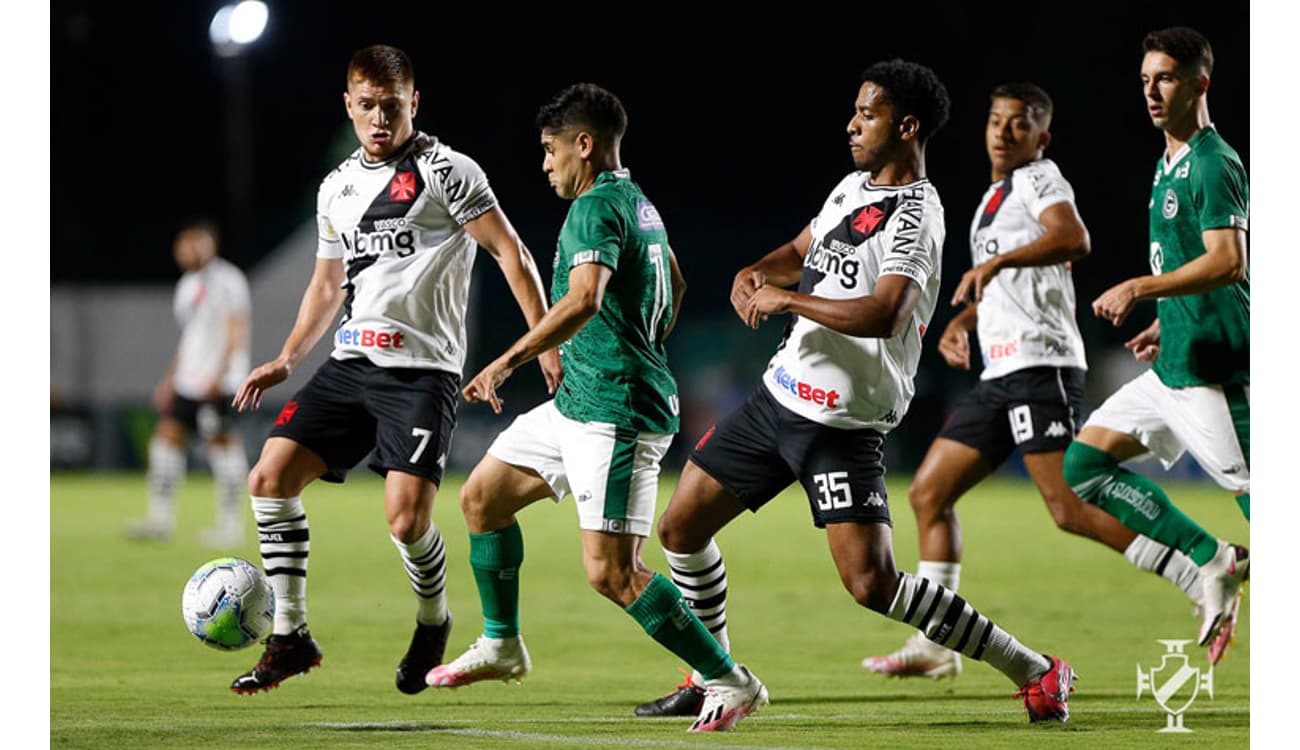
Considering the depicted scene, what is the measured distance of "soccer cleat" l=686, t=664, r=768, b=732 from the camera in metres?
4.76

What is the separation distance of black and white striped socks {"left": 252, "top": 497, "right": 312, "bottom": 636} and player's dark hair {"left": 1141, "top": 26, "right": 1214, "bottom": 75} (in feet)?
10.3

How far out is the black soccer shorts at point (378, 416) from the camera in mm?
5309

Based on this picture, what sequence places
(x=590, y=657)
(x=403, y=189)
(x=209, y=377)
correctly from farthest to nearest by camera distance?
(x=209, y=377)
(x=590, y=657)
(x=403, y=189)

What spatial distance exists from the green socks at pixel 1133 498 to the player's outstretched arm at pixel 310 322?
2.57 metres

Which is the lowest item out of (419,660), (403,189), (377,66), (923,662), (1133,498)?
(923,662)

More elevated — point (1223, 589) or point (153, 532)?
point (1223, 589)

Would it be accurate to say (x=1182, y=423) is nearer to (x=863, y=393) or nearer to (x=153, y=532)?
(x=863, y=393)

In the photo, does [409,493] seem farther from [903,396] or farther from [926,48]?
[926,48]

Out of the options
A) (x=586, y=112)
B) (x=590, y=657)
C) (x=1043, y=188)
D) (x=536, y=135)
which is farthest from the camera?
(x=536, y=135)

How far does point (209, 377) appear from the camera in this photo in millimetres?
10922

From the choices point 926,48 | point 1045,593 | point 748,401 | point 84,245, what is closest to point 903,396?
point 748,401

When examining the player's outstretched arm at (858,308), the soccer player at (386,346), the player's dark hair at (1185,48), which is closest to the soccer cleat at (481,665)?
the soccer player at (386,346)

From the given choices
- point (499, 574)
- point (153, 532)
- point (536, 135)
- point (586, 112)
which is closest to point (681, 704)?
point (499, 574)

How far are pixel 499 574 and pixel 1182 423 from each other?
2.31 m
